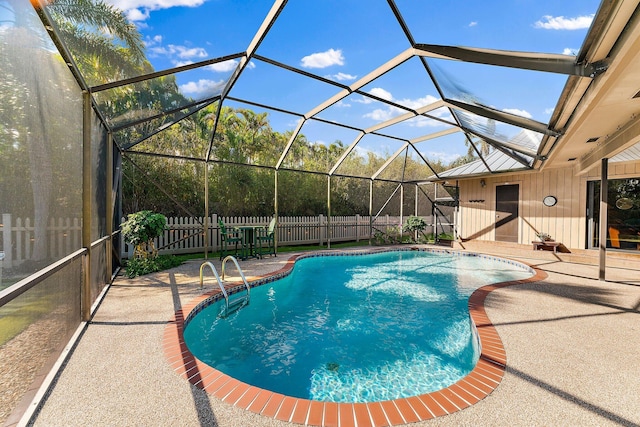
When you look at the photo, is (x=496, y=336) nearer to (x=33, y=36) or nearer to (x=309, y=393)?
(x=309, y=393)

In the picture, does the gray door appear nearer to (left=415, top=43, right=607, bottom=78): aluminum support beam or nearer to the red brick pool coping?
(left=415, top=43, right=607, bottom=78): aluminum support beam

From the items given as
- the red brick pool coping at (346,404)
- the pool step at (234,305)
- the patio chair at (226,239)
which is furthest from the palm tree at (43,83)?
the patio chair at (226,239)

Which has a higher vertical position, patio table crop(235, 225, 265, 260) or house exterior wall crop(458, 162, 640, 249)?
house exterior wall crop(458, 162, 640, 249)

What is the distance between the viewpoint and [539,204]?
9.49 metres

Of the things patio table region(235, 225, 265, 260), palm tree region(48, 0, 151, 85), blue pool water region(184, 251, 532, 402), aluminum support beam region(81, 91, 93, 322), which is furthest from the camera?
patio table region(235, 225, 265, 260)

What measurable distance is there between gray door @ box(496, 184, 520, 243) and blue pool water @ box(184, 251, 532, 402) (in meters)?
4.33

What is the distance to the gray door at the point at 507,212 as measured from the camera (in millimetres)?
10125

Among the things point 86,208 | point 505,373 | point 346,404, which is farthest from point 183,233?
point 505,373

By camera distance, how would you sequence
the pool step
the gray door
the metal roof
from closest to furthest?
the metal roof
the pool step
the gray door

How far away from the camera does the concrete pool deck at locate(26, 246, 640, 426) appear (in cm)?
178

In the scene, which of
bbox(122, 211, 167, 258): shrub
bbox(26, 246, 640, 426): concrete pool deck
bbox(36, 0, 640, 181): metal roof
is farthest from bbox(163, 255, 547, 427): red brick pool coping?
bbox(122, 211, 167, 258): shrub

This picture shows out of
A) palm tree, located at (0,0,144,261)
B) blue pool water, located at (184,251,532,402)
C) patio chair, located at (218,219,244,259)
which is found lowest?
blue pool water, located at (184,251,532,402)

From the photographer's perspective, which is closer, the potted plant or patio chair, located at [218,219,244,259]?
patio chair, located at [218,219,244,259]

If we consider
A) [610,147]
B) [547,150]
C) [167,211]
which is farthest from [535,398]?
[167,211]
